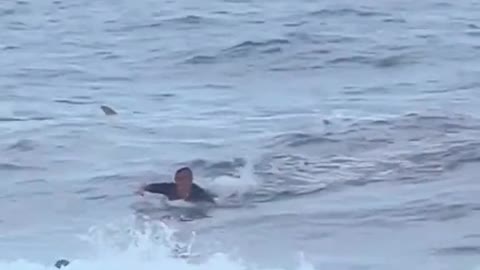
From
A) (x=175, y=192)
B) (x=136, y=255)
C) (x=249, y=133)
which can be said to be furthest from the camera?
(x=249, y=133)

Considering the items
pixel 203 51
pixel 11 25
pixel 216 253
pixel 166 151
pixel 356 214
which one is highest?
pixel 11 25

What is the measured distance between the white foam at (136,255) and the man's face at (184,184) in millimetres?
751

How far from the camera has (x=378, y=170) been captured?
12.8 metres

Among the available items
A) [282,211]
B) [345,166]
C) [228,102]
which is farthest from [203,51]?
[282,211]

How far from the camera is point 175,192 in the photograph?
12094 mm

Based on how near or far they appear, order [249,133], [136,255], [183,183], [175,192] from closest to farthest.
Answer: [136,255], [183,183], [175,192], [249,133]

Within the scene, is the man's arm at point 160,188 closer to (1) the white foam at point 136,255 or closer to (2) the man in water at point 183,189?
(2) the man in water at point 183,189

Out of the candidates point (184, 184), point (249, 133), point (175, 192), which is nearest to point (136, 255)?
point (184, 184)

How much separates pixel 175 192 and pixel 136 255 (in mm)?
1968

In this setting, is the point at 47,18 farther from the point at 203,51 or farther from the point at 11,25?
the point at 203,51

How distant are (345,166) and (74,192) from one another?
6.82ft

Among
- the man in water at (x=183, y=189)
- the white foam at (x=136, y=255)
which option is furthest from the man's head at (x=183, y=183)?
the white foam at (x=136, y=255)

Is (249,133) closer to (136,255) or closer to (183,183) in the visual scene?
(183,183)

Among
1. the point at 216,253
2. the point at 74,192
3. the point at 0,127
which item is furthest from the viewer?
the point at 0,127
